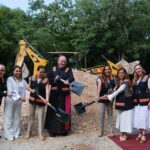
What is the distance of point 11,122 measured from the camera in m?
7.78

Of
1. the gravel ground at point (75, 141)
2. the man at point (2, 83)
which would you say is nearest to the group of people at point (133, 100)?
the gravel ground at point (75, 141)

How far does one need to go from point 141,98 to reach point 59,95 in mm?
1747

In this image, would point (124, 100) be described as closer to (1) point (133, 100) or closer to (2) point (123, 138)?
(1) point (133, 100)

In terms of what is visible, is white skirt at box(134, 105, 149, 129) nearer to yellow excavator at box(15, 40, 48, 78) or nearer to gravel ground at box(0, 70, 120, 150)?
gravel ground at box(0, 70, 120, 150)

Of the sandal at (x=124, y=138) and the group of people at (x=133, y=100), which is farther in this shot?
the sandal at (x=124, y=138)

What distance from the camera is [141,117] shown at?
24.3 feet

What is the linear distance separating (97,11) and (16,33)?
6.66 metres

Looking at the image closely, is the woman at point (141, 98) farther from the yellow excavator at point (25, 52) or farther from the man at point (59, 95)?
the yellow excavator at point (25, 52)

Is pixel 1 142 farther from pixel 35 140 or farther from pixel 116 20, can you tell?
pixel 116 20

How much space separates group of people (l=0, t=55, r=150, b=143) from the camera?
292 inches

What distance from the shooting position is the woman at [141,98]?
732cm

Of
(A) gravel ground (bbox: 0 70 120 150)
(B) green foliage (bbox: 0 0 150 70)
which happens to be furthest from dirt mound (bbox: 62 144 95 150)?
(B) green foliage (bbox: 0 0 150 70)

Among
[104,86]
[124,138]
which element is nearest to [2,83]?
[104,86]

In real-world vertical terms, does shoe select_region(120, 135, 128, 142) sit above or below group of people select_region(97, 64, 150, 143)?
below
